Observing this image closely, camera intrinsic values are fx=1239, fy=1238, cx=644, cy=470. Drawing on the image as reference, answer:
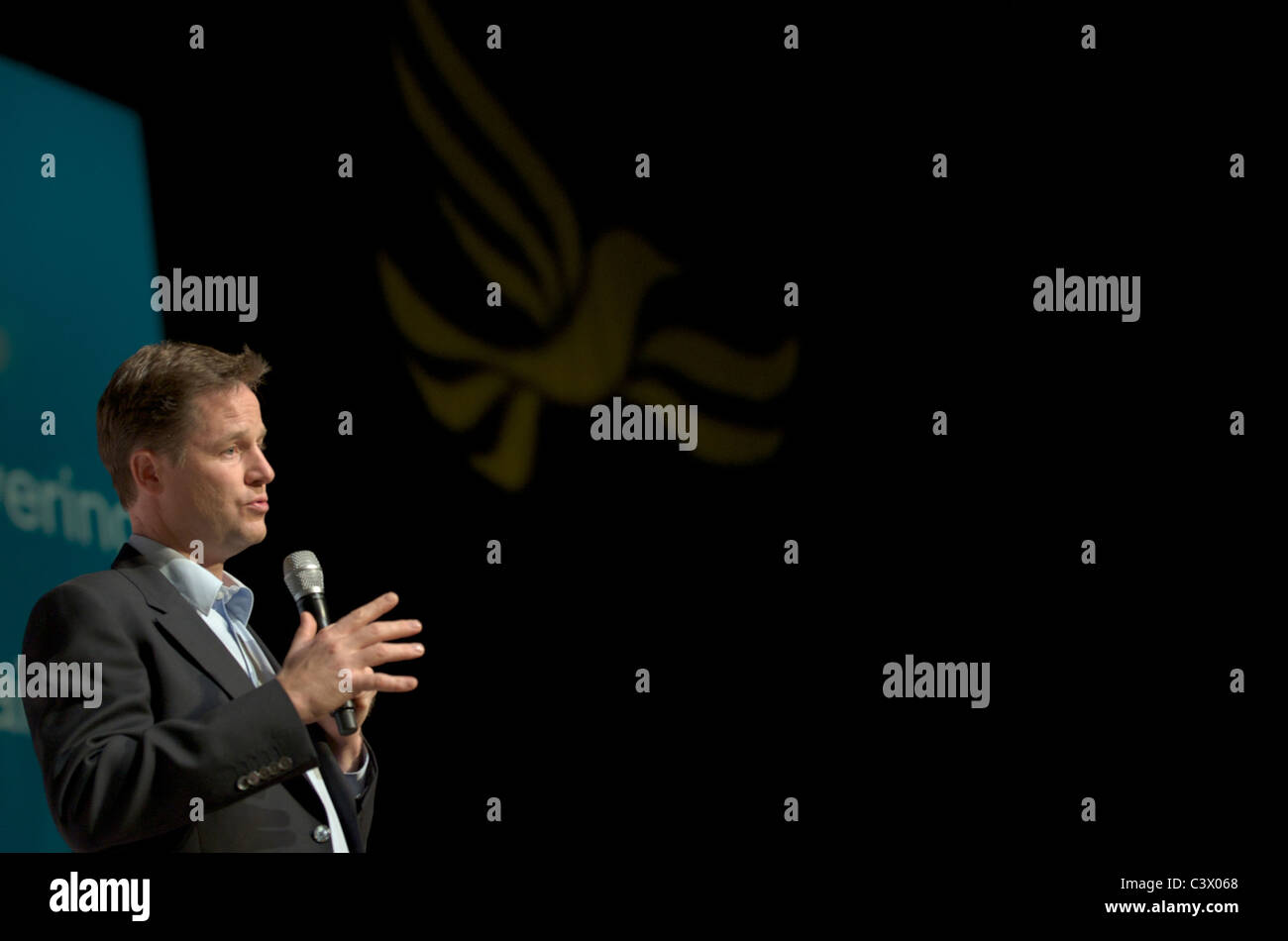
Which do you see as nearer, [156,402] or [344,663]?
[344,663]

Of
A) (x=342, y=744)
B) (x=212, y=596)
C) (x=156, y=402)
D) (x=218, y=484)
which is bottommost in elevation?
(x=342, y=744)

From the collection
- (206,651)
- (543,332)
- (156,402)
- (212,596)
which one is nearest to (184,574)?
(212,596)

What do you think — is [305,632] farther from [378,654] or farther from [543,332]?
[543,332]

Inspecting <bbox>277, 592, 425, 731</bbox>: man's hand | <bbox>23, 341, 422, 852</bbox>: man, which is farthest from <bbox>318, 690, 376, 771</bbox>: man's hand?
Answer: <bbox>277, 592, 425, 731</bbox>: man's hand

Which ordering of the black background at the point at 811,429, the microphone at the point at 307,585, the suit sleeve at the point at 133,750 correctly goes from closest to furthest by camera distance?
the suit sleeve at the point at 133,750 < the microphone at the point at 307,585 < the black background at the point at 811,429

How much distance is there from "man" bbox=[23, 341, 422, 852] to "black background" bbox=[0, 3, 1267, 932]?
1467 millimetres

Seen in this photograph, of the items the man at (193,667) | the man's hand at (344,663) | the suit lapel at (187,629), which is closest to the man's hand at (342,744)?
the man at (193,667)

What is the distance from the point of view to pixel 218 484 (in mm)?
A: 1939

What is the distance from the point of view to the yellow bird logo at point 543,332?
11.7 feet

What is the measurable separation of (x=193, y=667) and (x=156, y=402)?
→ 0.43 m

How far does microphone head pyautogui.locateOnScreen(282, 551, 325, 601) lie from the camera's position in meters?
1.95

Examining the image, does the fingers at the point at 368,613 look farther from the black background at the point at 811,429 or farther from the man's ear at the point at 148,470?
the black background at the point at 811,429

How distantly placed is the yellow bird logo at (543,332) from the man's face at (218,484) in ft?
5.19

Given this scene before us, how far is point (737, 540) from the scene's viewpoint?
3.57m
